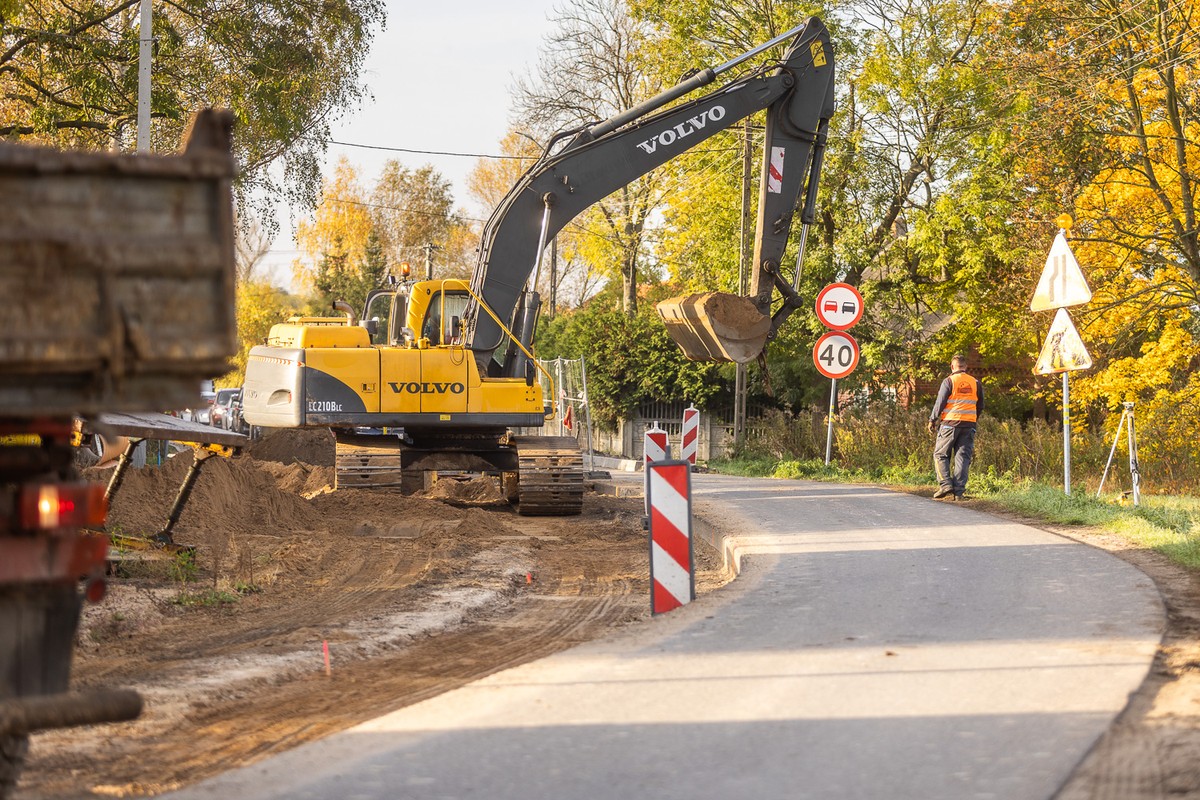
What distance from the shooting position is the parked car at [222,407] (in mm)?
49312

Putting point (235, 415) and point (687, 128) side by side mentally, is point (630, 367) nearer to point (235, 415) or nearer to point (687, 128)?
→ point (235, 415)

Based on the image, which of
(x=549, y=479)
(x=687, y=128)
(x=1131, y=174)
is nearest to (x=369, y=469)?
(x=549, y=479)

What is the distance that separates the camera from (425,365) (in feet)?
54.1

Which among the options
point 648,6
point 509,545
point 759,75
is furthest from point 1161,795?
point 648,6

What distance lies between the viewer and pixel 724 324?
1578 centimetres

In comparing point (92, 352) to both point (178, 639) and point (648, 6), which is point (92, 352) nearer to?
point (178, 639)

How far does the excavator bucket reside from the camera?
15.7 meters

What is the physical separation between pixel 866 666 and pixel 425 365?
10.6 m

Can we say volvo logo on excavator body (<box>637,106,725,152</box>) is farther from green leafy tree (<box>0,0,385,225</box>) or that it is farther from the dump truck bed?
the dump truck bed

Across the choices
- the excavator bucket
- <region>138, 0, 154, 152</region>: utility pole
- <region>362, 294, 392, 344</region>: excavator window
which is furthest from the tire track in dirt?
<region>138, 0, 154, 152</region>: utility pole

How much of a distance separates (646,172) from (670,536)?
30.0 ft

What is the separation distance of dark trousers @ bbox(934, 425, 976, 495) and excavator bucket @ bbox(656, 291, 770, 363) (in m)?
2.65

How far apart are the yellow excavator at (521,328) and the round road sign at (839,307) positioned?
249 cm

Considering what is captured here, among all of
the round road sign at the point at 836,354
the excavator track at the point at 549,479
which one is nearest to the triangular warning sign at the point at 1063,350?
the round road sign at the point at 836,354
